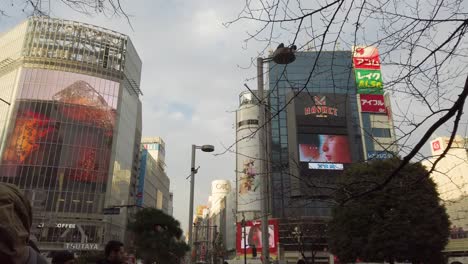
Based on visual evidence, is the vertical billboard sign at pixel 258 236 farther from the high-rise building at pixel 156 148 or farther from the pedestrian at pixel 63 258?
the high-rise building at pixel 156 148

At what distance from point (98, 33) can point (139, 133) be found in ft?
86.6

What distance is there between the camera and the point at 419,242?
19.0 meters

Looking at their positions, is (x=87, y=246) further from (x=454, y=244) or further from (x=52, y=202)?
(x=454, y=244)

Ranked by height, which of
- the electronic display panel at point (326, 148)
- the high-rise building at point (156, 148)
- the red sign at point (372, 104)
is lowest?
the electronic display panel at point (326, 148)

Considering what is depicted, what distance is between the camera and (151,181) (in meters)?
88.4

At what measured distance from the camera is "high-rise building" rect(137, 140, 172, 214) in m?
80.0

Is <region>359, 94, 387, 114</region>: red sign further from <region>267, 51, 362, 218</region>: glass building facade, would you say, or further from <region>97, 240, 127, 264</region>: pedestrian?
<region>97, 240, 127, 264</region>: pedestrian

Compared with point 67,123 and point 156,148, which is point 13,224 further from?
point 156,148

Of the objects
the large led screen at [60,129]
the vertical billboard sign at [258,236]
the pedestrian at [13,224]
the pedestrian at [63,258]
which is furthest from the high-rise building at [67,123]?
the pedestrian at [13,224]

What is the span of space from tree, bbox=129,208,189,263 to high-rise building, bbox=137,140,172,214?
176 feet

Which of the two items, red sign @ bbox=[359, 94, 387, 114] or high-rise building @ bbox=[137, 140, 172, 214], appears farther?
high-rise building @ bbox=[137, 140, 172, 214]

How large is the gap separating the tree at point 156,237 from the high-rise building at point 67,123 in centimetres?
2608

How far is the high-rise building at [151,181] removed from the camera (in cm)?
8000

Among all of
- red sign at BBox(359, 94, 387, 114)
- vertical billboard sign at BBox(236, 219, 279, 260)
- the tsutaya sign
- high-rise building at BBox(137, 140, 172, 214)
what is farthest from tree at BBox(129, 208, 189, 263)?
high-rise building at BBox(137, 140, 172, 214)
